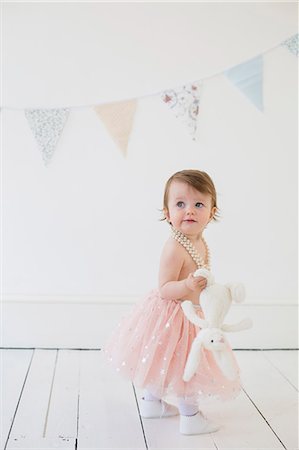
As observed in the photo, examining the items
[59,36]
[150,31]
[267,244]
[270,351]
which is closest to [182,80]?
[150,31]

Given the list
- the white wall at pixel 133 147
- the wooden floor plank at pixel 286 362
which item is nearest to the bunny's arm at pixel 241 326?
the wooden floor plank at pixel 286 362

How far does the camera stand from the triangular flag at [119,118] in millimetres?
2045

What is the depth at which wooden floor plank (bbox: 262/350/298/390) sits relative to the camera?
74.5 inches

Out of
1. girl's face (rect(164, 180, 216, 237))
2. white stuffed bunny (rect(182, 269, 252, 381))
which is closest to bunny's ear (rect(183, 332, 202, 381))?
white stuffed bunny (rect(182, 269, 252, 381))

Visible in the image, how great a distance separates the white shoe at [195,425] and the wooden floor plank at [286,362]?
0.42 m

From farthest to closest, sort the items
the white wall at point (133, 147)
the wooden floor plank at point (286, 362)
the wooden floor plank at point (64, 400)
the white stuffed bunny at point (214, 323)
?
the white wall at point (133, 147), the wooden floor plank at point (286, 362), the wooden floor plank at point (64, 400), the white stuffed bunny at point (214, 323)

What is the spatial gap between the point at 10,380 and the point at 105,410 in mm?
314

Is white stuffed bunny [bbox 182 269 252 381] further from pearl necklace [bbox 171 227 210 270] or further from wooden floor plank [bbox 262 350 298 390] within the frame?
wooden floor plank [bbox 262 350 298 390]

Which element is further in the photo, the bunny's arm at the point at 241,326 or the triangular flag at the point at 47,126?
the triangular flag at the point at 47,126

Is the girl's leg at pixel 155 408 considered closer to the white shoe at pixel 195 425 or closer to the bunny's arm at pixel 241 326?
the white shoe at pixel 195 425

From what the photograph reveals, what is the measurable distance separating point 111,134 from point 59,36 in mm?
324

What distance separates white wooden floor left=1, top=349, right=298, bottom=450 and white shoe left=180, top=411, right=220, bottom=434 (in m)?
0.02

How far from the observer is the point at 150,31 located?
2.04 meters

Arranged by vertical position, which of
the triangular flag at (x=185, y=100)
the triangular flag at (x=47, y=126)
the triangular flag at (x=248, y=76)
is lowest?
the triangular flag at (x=47, y=126)
